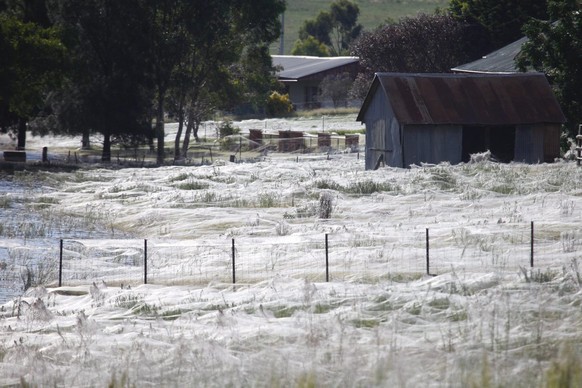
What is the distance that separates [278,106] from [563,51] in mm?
37490

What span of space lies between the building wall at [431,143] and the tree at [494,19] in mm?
20957

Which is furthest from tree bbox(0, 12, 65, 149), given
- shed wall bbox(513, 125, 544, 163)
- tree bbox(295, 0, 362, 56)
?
tree bbox(295, 0, 362, 56)

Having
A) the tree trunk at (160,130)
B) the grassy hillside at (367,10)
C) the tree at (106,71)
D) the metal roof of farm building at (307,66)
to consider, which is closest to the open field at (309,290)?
the tree at (106,71)

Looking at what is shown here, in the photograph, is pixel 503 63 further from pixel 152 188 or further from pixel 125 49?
pixel 152 188

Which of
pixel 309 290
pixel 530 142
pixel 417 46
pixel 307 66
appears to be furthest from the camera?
pixel 307 66

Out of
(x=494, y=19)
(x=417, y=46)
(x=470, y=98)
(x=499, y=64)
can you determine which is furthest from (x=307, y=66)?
(x=470, y=98)

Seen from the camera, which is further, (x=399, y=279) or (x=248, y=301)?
(x=399, y=279)

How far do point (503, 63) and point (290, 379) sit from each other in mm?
39222

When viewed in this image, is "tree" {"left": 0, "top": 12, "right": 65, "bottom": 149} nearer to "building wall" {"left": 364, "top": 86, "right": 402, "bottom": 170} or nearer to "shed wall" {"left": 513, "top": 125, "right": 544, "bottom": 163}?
"building wall" {"left": 364, "top": 86, "right": 402, "bottom": 170}

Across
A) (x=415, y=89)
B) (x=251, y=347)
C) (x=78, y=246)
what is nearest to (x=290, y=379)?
(x=251, y=347)

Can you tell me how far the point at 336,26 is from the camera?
4697 inches

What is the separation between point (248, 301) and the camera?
43.8 ft

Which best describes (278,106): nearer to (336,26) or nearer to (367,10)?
(336,26)

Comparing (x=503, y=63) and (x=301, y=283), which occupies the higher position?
(x=503, y=63)
